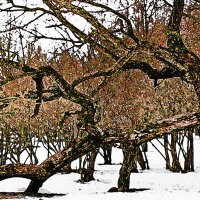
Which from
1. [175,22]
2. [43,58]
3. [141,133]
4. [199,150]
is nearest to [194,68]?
[175,22]

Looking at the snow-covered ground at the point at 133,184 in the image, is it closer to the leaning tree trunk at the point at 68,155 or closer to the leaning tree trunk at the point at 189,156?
the leaning tree trunk at the point at 189,156

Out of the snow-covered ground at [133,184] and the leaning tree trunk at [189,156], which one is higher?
the leaning tree trunk at [189,156]

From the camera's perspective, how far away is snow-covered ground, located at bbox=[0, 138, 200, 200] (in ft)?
35.9

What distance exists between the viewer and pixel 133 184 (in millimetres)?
17641

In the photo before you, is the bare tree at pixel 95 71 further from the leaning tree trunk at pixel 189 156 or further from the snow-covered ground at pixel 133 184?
the leaning tree trunk at pixel 189 156

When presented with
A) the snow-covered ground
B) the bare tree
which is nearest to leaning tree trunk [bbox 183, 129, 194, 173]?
the snow-covered ground

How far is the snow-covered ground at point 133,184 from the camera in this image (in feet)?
35.9

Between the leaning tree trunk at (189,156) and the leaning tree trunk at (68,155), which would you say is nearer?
the leaning tree trunk at (68,155)

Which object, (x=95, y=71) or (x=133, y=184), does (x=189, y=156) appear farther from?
(x=95, y=71)

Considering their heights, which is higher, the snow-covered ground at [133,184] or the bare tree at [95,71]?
the bare tree at [95,71]

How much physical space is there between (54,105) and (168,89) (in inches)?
272

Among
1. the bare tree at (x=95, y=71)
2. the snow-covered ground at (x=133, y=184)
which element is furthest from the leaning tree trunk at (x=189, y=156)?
the bare tree at (x=95, y=71)

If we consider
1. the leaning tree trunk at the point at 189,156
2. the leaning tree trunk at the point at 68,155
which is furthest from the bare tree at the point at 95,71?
the leaning tree trunk at the point at 189,156

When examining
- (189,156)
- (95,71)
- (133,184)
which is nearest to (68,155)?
→ (95,71)
